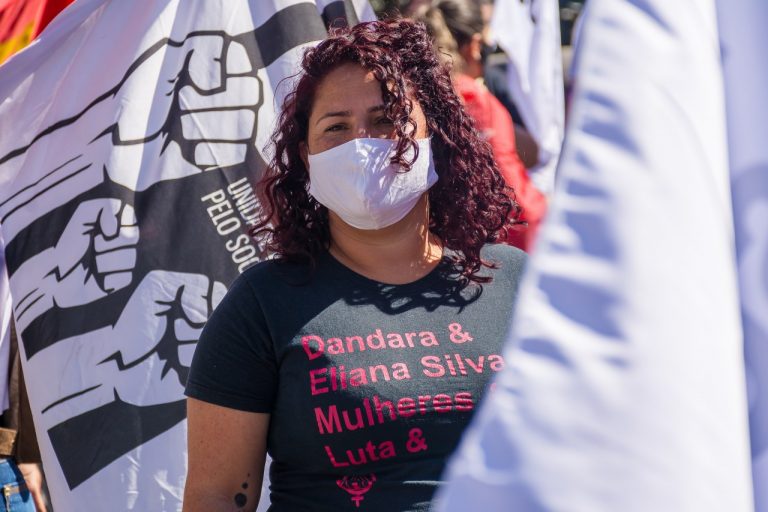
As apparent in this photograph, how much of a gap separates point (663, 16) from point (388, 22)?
5.61 feet

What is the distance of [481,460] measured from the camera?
2.80 ft

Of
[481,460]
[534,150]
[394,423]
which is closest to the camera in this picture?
[481,460]

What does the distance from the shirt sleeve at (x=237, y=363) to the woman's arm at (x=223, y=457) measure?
0.03m

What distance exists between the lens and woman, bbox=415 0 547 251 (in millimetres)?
4445

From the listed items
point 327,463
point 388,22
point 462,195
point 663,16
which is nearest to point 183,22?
point 388,22

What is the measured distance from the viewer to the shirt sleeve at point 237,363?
212 centimetres

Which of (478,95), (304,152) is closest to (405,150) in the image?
(304,152)

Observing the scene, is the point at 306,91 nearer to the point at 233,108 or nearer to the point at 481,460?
the point at 233,108

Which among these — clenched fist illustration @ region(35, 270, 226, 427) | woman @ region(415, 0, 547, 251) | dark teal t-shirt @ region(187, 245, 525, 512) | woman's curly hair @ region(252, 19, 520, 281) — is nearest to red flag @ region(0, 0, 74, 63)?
clenched fist illustration @ region(35, 270, 226, 427)

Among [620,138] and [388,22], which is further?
[388,22]

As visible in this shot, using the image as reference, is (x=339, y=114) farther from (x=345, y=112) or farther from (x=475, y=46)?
(x=475, y=46)

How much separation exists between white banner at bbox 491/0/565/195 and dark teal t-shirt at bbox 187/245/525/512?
287cm

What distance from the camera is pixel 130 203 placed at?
3377 millimetres

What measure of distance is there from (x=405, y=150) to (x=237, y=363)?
23.4 inches
